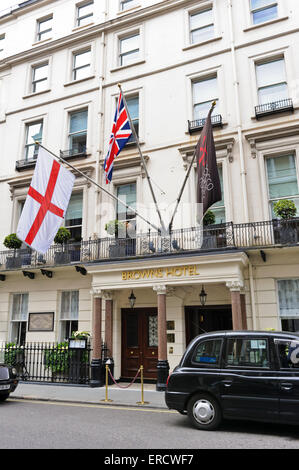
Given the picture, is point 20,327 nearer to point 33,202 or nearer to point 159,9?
point 33,202

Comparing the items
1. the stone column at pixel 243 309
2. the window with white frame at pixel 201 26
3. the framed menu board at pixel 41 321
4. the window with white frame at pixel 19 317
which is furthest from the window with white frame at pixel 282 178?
the window with white frame at pixel 19 317

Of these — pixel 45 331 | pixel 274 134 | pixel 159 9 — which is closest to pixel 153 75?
pixel 159 9

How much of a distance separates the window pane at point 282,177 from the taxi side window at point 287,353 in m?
7.43

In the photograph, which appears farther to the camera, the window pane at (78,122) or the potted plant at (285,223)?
the window pane at (78,122)

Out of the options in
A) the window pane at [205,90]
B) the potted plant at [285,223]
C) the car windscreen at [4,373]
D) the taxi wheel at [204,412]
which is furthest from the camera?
the window pane at [205,90]

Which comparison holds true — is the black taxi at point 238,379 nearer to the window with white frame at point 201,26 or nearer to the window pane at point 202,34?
the window pane at point 202,34

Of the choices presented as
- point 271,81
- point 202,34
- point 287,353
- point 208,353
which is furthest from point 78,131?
point 287,353

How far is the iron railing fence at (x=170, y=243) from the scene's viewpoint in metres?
11.8

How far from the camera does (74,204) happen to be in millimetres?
16328

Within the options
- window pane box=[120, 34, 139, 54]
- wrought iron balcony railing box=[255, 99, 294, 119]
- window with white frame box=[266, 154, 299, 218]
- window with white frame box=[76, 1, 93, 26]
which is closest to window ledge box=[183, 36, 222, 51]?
window pane box=[120, 34, 139, 54]

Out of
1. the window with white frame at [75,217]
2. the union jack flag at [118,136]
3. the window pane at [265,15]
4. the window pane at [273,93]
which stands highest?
the window pane at [265,15]

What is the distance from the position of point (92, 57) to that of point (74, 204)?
305 inches

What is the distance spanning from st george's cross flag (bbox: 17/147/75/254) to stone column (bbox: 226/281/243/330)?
5745 mm

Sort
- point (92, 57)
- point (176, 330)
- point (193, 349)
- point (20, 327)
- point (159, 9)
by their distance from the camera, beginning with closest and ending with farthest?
1. point (193, 349)
2. point (176, 330)
3. point (20, 327)
4. point (159, 9)
5. point (92, 57)
